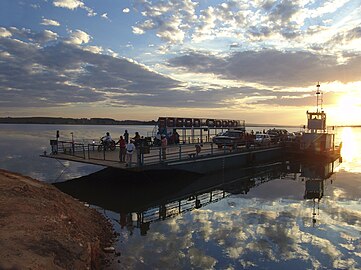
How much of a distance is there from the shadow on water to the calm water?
53 mm

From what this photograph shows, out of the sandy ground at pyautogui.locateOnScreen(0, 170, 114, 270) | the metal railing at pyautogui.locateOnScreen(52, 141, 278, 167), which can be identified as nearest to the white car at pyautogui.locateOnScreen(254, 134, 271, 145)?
the metal railing at pyautogui.locateOnScreen(52, 141, 278, 167)

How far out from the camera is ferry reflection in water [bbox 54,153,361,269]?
10.2 m

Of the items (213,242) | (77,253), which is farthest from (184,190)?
(77,253)

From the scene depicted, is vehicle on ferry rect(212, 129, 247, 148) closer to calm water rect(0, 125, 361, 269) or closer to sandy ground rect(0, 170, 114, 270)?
calm water rect(0, 125, 361, 269)

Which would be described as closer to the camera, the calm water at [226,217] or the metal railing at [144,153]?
the calm water at [226,217]

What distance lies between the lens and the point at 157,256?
1008cm

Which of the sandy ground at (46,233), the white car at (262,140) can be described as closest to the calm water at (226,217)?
the sandy ground at (46,233)

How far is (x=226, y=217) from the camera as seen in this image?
14.8 m

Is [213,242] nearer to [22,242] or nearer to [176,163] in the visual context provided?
[22,242]

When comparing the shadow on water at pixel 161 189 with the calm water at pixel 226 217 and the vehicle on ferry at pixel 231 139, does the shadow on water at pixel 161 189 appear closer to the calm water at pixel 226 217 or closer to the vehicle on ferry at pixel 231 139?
the calm water at pixel 226 217

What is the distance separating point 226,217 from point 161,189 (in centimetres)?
646

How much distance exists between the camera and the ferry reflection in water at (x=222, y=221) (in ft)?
33.3

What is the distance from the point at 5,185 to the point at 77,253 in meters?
6.78

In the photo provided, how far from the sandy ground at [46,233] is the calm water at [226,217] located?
3.48 feet
